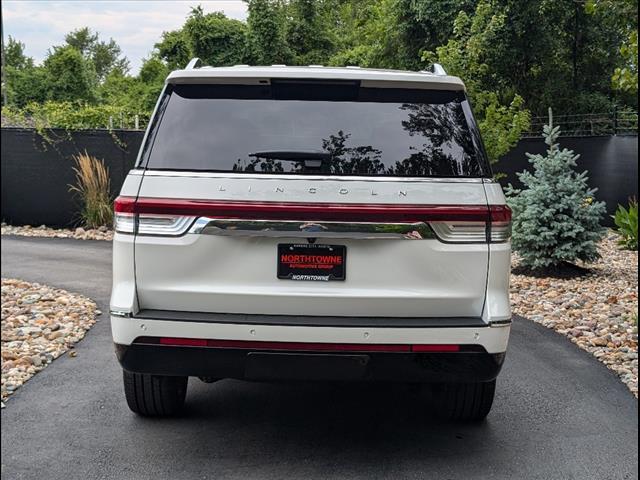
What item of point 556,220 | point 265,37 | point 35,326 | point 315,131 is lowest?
point 35,326

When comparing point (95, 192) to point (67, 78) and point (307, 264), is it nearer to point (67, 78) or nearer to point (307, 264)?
point (307, 264)

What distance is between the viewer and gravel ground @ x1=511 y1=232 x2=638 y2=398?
6809 mm

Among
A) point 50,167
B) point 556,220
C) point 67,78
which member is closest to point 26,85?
point 67,78

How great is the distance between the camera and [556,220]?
10633 millimetres

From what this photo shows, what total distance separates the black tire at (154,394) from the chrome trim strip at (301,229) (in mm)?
1205

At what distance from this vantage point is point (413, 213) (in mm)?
3824

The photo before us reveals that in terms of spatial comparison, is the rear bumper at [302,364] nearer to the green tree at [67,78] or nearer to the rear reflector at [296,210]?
the rear reflector at [296,210]

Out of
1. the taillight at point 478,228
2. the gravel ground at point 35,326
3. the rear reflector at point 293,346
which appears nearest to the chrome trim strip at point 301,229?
the taillight at point 478,228

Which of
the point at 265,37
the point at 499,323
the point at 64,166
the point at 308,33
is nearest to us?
the point at 499,323

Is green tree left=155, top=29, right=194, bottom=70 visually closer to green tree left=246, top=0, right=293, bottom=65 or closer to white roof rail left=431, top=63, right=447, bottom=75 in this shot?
green tree left=246, top=0, right=293, bottom=65

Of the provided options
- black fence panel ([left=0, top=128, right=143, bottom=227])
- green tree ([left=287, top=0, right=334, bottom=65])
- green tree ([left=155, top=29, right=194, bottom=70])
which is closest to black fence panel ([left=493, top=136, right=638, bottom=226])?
black fence panel ([left=0, top=128, right=143, bottom=227])

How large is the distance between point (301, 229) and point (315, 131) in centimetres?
56

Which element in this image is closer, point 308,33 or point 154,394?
point 154,394

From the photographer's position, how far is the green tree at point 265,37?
36594mm
